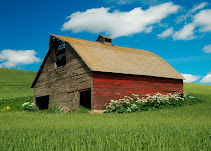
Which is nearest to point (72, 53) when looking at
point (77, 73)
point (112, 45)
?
point (77, 73)

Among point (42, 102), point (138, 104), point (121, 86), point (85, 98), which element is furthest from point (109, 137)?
point (42, 102)

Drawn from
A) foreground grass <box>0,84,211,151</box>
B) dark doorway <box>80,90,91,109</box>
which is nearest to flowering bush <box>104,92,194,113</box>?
dark doorway <box>80,90,91,109</box>

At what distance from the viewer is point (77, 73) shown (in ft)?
67.8

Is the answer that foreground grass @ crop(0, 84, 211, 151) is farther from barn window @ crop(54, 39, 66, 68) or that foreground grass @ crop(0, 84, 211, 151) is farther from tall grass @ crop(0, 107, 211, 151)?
barn window @ crop(54, 39, 66, 68)

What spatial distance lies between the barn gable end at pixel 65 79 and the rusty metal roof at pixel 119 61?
0.67m

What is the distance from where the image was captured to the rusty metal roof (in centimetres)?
2014

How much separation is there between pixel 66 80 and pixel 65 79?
0.22m

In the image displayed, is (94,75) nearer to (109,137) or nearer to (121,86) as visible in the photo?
(121,86)

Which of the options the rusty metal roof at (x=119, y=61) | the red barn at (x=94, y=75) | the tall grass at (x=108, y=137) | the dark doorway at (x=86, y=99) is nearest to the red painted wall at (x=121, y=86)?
the red barn at (x=94, y=75)

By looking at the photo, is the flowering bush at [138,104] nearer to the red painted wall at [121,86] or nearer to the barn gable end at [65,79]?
the red painted wall at [121,86]

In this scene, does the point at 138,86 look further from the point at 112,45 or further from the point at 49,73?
the point at 49,73

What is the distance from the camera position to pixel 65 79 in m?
22.2

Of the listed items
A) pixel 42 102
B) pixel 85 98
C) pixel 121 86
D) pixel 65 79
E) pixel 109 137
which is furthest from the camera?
pixel 42 102

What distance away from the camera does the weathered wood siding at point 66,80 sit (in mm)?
20141
